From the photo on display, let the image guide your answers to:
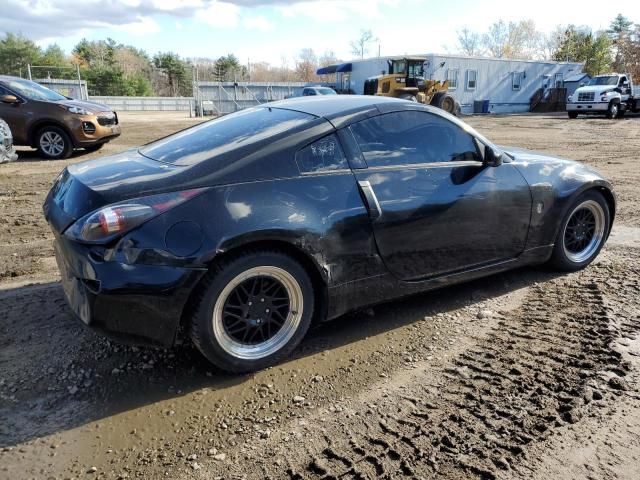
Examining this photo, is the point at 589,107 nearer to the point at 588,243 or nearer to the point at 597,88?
the point at 597,88

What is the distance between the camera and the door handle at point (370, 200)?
124 inches

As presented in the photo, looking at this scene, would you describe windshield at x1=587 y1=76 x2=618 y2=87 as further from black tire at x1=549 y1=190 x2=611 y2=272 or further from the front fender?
the front fender

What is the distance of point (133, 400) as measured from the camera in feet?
9.00

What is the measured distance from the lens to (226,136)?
10.8 ft

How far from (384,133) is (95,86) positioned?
2003 inches

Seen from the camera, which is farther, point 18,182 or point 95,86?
point 95,86

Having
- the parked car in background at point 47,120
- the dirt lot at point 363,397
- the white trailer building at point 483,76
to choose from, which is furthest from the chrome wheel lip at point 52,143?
the white trailer building at point 483,76

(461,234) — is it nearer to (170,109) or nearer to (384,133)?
(384,133)

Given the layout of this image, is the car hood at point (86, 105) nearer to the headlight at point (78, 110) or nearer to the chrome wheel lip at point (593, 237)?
the headlight at point (78, 110)

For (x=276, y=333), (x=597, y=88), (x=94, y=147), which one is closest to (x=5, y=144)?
(x=94, y=147)

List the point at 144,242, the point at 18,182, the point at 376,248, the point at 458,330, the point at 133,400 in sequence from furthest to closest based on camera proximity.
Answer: the point at 18,182 → the point at 458,330 → the point at 376,248 → the point at 133,400 → the point at 144,242

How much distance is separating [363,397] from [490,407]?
0.67m

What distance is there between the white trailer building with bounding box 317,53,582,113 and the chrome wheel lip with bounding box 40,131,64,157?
1034 inches

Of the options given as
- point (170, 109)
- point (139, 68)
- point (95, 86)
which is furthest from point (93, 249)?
point (139, 68)
